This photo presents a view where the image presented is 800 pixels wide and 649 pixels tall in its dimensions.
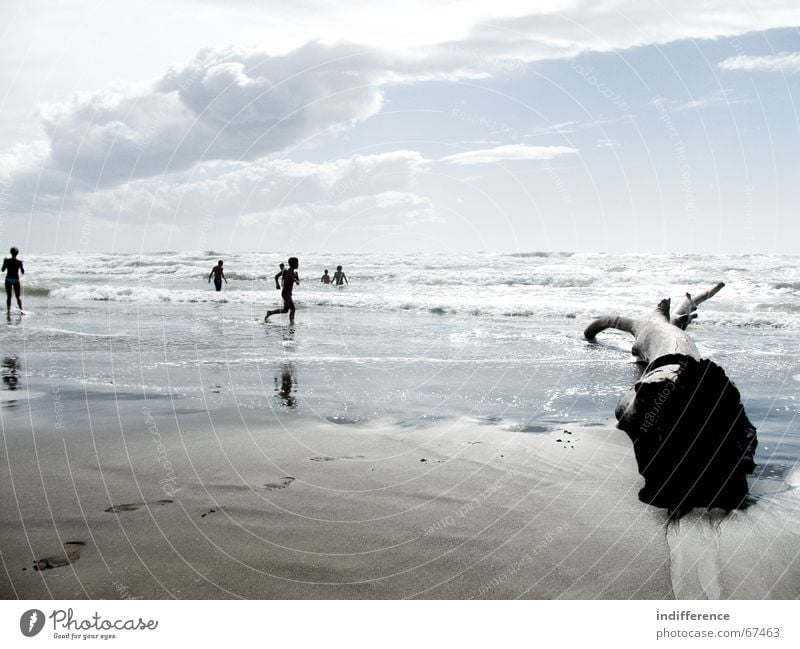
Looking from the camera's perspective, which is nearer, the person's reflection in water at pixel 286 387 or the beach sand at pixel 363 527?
the beach sand at pixel 363 527

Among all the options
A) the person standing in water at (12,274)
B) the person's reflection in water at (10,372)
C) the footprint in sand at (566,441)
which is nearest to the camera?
the footprint in sand at (566,441)

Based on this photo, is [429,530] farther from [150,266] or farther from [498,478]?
[150,266]

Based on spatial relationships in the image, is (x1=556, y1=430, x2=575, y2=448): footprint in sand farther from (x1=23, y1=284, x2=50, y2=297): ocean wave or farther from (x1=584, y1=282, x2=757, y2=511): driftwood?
(x1=23, y1=284, x2=50, y2=297): ocean wave

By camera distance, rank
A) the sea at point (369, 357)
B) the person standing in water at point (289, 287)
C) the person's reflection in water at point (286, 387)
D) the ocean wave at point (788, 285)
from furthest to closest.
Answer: the ocean wave at point (788, 285) → the person standing in water at point (289, 287) → the person's reflection in water at point (286, 387) → the sea at point (369, 357)

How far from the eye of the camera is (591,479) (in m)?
4.75

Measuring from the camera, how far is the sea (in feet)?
22.6

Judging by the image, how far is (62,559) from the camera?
329cm

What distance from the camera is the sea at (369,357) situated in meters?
6.88

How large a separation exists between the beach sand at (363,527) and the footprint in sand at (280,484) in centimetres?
1

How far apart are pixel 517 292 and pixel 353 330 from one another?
14.2 meters

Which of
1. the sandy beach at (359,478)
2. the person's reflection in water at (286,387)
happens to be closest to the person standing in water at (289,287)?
the sandy beach at (359,478)

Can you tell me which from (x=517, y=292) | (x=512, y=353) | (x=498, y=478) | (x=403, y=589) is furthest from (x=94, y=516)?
(x=517, y=292)

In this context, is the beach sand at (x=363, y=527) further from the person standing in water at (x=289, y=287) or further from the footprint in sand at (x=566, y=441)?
the person standing in water at (x=289, y=287)

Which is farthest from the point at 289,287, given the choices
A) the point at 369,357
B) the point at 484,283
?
the point at 484,283
